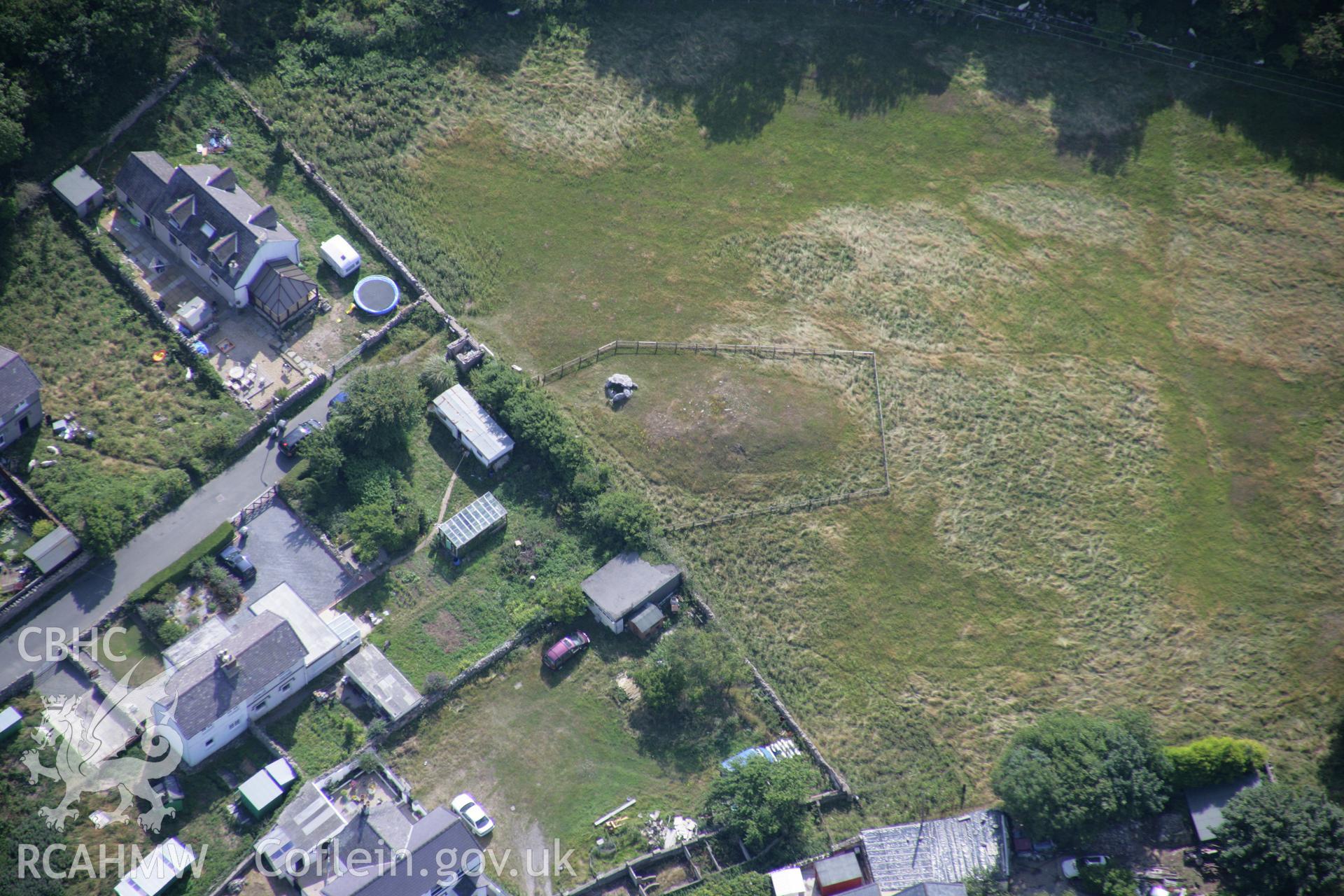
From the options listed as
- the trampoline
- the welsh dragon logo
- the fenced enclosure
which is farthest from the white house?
the fenced enclosure

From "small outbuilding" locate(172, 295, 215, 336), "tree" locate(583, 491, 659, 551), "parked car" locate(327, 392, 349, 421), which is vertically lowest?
"tree" locate(583, 491, 659, 551)

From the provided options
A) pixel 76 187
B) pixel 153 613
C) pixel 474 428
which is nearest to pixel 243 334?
pixel 76 187

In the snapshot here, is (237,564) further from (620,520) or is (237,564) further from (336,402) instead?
(620,520)

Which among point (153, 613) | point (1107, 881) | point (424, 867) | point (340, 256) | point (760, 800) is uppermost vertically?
point (340, 256)

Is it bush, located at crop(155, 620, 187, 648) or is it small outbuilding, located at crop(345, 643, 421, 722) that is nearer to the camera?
small outbuilding, located at crop(345, 643, 421, 722)

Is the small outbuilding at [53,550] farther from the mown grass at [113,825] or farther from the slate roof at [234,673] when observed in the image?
the slate roof at [234,673]

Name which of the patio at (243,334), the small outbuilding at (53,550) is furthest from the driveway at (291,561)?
the small outbuilding at (53,550)

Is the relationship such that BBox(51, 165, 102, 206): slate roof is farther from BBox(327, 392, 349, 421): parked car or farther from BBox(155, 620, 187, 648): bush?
BBox(155, 620, 187, 648): bush
